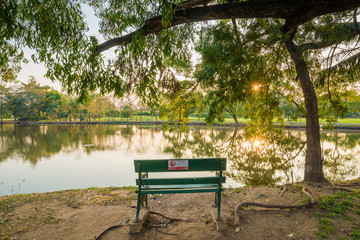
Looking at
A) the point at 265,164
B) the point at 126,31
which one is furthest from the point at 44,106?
the point at 126,31

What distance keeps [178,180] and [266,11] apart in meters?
2.54

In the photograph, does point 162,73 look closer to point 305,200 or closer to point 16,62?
point 305,200

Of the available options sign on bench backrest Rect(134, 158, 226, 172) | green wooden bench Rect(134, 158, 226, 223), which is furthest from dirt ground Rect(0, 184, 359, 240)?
sign on bench backrest Rect(134, 158, 226, 172)

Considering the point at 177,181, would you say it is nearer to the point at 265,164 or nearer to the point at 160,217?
the point at 160,217

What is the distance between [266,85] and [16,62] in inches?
257

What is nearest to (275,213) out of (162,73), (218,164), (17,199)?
(218,164)

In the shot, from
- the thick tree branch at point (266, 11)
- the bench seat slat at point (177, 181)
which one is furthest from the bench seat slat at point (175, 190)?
the thick tree branch at point (266, 11)

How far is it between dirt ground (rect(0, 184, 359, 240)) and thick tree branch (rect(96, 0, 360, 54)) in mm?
2669

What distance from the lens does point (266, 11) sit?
2.50m

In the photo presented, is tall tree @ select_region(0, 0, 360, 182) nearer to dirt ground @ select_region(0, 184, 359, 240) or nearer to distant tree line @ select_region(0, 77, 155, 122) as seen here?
dirt ground @ select_region(0, 184, 359, 240)

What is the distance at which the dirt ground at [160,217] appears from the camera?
9.11 ft

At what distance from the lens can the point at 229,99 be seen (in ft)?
16.5

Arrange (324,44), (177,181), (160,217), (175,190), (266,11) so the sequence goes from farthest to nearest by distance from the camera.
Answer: (324,44)
(160,217)
(177,181)
(175,190)
(266,11)

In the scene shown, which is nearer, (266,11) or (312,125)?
(266,11)
